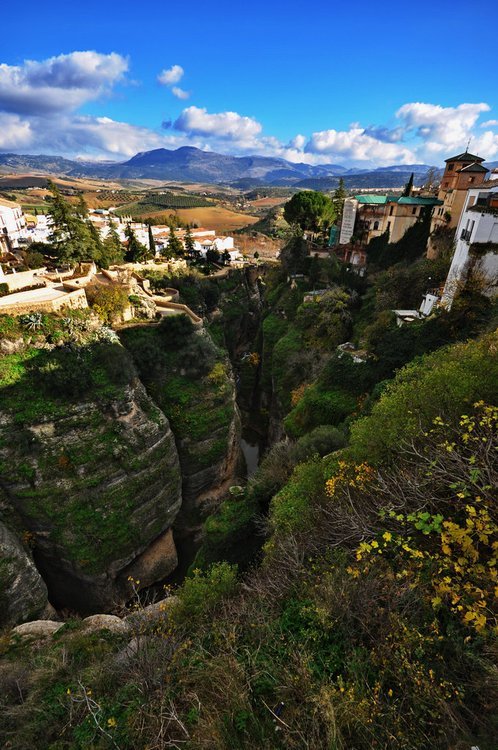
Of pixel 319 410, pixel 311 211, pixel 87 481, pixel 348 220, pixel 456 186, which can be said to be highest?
pixel 456 186

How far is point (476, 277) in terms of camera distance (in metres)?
20.2

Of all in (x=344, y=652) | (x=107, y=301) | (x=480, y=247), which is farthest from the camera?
(x=107, y=301)

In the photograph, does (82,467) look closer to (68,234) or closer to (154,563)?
(154,563)

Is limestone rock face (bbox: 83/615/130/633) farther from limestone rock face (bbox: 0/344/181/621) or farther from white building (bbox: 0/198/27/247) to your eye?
white building (bbox: 0/198/27/247)

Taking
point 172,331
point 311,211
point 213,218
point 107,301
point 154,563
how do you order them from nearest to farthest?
point 154,563 → point 107,301 → point 172,331 → point 311,211 → point 213,218

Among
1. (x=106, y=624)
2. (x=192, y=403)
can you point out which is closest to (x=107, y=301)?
(x=192, y=403)

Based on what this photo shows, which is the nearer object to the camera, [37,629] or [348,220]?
[37,629]

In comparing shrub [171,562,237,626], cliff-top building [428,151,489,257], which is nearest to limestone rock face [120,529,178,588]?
shrub [171,562,237,626]

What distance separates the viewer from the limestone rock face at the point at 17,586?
54.4 feet

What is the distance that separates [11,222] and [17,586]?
53.8 metres

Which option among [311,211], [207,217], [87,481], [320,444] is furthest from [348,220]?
[207,217]

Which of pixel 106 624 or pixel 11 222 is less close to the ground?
pixel 11 222

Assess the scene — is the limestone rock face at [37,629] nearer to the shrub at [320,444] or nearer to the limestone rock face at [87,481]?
the limestone rock face at [87,481]

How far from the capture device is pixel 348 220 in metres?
41.9
